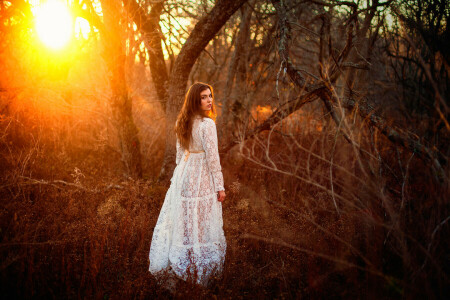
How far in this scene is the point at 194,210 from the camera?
2.74 metres

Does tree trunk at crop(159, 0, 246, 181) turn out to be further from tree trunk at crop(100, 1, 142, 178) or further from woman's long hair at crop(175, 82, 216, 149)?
woman's long hair at crop(175, 82, 216, 149)

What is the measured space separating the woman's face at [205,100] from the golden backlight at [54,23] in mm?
3621

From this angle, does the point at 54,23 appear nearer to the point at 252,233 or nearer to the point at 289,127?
the point at 289,127

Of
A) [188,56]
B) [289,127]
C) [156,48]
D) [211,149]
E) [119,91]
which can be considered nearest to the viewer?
[211,149]

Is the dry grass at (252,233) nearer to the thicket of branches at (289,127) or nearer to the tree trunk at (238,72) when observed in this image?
the thicket of branches at (289,127)

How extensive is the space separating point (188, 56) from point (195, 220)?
9.91 feet

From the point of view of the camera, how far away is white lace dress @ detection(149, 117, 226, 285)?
2646mm

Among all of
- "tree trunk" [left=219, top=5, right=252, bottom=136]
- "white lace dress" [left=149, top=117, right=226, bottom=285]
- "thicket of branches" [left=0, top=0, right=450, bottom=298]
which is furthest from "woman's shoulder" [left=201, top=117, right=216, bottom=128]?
"tree trunk" [left=219, top=5, right=252, bottom=136]

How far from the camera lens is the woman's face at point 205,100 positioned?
278 centimetres

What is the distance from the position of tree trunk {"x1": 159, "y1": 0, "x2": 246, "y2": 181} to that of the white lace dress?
84.5 inches

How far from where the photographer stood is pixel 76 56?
6574 millimetres

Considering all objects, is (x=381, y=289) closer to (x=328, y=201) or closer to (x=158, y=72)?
(x=328, y=201)

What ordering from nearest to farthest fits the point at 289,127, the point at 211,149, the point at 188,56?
1. the point at 211,149
2. the point at 289,127
3. the point at 188,56

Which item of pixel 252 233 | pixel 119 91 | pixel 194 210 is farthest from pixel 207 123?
pixel 119 91
